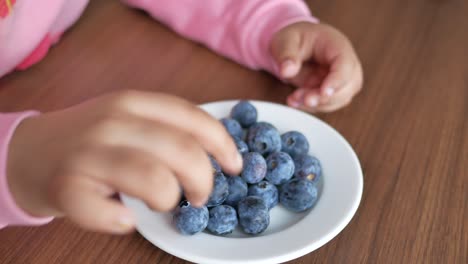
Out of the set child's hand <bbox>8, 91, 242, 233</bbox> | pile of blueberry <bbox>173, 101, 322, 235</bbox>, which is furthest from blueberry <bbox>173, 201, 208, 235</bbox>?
child's hand <bbox>8, 91, 242, 233</bbox>

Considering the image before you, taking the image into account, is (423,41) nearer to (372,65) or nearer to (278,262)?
(372,65)

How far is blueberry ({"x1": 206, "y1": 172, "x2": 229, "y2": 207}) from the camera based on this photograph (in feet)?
2.03

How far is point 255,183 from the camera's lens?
674mm

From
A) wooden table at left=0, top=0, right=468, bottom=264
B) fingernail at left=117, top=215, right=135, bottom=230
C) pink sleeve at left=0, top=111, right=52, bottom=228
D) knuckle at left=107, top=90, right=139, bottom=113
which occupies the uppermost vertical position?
knuckle at left=107, top=90, right=139, bottom=113

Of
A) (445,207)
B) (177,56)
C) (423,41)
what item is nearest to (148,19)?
(177,56)

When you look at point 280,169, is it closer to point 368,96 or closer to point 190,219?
point 190,219

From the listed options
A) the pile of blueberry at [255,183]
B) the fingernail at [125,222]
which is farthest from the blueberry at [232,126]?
the fingernail at [125,222]

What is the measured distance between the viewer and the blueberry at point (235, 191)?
65 cm

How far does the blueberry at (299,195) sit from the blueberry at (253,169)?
44 mm

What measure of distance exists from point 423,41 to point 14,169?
2.87 feet

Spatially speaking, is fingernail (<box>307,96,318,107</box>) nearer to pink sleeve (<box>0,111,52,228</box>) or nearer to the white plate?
the white plate

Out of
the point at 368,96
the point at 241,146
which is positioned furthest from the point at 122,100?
the point at 368,96

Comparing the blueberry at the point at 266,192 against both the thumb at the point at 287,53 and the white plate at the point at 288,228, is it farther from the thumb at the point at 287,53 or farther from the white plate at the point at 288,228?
the thumb at the point at 287,53

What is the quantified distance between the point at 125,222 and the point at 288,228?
267mm
